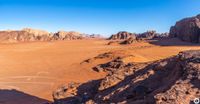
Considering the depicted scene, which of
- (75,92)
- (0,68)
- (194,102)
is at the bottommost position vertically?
(0,68)

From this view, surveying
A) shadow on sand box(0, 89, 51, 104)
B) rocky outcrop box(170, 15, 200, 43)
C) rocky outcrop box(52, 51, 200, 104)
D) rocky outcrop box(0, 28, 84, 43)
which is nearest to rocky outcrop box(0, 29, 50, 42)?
rocky outcrop box(0, 28, 84, 43)

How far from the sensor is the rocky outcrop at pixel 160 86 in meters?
4.68

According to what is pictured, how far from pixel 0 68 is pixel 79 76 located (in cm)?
886

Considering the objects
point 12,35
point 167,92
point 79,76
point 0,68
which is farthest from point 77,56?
point 12,35

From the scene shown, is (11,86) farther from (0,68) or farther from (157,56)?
(157,56)

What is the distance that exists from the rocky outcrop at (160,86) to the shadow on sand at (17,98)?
505 centimetres

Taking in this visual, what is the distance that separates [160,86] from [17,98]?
8624 mm

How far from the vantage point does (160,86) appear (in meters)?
5.65

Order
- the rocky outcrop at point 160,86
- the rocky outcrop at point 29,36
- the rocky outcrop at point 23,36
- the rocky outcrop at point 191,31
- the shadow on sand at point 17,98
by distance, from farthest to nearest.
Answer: the rocky outcrop at point 29,36 → the rocky outcrop at point 23,36 → the rocky outcrop at point 191,31 → the shadow on sand at point 17,98 → the rocky outcrop at point 160,86

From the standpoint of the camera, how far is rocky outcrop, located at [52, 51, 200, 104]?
15.3 ft

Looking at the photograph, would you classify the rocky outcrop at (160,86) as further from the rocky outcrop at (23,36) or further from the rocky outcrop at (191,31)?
the rocky outcrop at (23,36)

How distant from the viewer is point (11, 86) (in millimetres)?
16922

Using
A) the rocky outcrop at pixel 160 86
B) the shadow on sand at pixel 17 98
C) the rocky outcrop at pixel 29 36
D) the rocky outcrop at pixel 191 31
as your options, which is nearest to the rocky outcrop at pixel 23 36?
A: the rocky outcrop at pixel 29 36

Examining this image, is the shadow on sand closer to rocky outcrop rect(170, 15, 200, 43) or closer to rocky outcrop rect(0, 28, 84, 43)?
rocky outcrop rect(170, 15, 200, 43)
